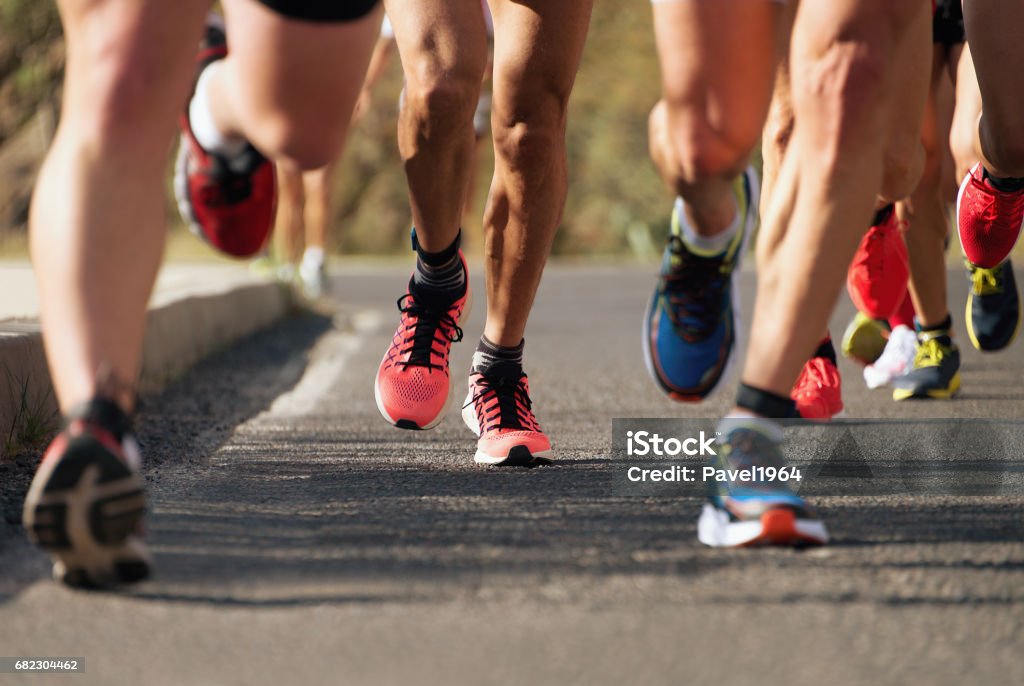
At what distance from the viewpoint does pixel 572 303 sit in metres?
10.8

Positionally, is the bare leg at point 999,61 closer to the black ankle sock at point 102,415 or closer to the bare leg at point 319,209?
the black ankle sock at point 102,415

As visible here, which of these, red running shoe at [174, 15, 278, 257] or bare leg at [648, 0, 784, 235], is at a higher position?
bare leg at [648, 0, 784, 235]

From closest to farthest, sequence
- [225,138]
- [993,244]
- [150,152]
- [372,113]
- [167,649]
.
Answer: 1. [167,649]
2. [150,152]
3. [225,138]
4. [993,244]
5. [372,113]

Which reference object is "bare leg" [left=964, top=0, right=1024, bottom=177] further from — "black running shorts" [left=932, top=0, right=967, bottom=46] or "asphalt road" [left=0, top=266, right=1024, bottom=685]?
"asphalt road" [left=0, top=266, right=1024, bottom=685]

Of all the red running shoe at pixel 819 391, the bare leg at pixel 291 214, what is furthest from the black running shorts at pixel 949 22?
the bare leg at pixel 291 214

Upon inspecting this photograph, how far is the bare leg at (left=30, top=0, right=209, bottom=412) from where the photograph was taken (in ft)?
7.85

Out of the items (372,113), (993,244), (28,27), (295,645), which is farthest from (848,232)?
(372,113)

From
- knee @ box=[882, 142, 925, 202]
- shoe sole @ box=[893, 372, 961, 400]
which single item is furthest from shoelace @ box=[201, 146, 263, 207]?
shoe sole @ box=[893, 372, 961, 400]

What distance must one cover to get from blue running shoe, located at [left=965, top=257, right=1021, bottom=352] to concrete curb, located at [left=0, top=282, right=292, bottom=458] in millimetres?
2878

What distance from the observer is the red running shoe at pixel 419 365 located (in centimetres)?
376

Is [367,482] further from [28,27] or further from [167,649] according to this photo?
[28,27]

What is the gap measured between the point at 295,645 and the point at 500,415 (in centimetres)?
171

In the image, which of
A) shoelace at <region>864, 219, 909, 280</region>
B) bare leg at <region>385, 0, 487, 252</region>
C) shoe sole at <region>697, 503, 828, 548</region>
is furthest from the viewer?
shoelace at <region>864, 219, 909, 280</region>

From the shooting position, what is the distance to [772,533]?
2627 millimetres
